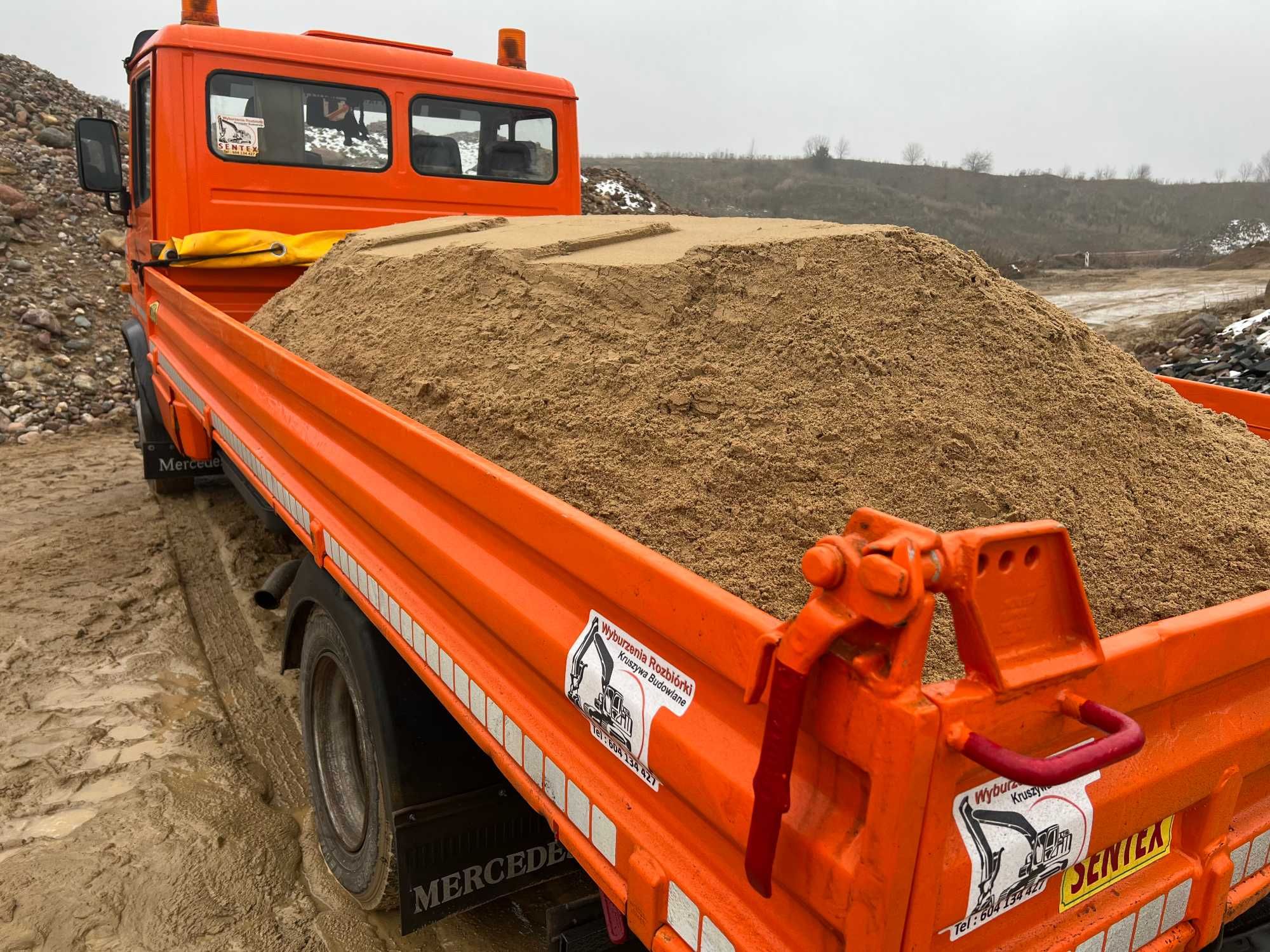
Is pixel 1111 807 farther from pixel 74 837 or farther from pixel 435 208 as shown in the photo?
pixel 435 208

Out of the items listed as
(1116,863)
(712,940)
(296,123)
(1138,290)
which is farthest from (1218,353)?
(1138,290)

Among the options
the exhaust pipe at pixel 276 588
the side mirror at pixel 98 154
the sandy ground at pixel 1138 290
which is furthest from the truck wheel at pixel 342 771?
the sandy ground at pixel 1138 290

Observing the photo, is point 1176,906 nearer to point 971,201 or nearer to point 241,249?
Result: point 241,249

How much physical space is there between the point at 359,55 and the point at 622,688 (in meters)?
4.39

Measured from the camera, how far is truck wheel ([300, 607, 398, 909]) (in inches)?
84.3

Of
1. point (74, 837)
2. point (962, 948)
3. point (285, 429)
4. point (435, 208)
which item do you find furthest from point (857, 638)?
point (435, 208)

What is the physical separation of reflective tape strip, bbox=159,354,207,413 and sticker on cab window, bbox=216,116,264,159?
107 centimetres

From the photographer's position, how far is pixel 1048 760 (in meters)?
0.95

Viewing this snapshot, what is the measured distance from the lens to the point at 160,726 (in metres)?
3.22

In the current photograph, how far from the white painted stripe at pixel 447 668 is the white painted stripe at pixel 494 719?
130 millimetres

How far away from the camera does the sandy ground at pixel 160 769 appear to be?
7.61 feet

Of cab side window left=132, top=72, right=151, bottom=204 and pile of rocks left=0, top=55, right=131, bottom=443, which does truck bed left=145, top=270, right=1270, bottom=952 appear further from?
pile of rocks left=0, top=55, right=131, bottom=443

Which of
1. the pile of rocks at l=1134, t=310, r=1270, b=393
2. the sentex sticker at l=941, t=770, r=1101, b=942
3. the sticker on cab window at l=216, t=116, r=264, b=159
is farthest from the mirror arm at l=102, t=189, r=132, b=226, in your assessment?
the pile of rocks at l=1134, t=310, r=1270, b=393

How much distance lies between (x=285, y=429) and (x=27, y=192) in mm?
10807
